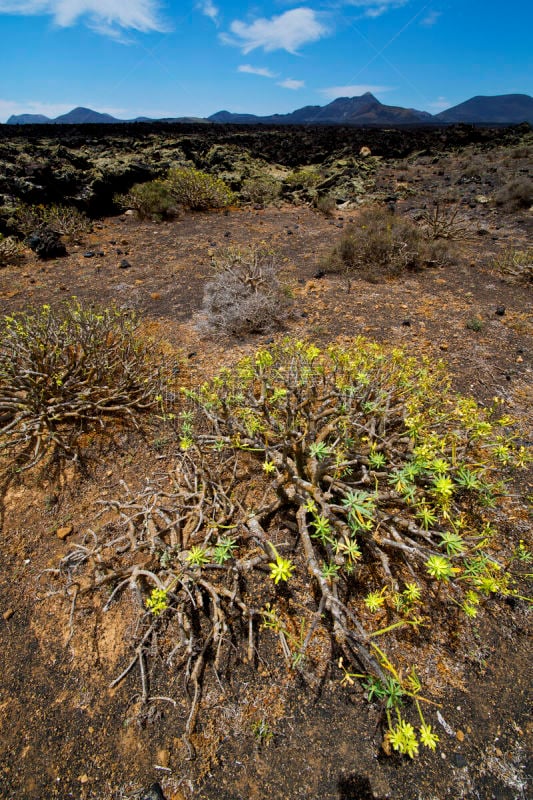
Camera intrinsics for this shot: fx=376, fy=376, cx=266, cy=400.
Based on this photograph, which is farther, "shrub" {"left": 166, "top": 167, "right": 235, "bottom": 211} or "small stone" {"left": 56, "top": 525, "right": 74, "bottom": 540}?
"shrub" {"left": 166, "top": 167, "right": 235, "bottom": 211}

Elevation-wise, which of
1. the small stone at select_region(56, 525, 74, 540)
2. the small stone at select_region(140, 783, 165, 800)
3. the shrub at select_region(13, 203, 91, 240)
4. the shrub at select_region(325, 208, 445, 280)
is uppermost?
the shrub at select_region(13, 203, 91, 240)

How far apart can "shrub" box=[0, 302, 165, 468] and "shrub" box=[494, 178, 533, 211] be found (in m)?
10.3

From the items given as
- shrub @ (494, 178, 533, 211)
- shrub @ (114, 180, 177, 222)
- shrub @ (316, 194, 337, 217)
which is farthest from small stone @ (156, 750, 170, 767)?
shrub @ (494, 178, 533, 211)

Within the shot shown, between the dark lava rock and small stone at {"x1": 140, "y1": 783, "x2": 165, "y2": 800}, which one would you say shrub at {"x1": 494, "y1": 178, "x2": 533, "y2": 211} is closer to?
the dark lava rock

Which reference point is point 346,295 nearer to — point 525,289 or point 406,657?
point 525,289

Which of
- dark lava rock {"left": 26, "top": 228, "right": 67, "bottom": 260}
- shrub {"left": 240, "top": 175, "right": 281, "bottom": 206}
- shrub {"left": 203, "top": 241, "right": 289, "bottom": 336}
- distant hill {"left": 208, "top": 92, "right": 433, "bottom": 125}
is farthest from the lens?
distant hill {"left": 208, "top": 92, "right": 433, "bottom": 125}

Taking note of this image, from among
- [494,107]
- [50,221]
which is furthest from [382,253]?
[494,107]

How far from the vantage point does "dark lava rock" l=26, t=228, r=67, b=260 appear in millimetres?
7152

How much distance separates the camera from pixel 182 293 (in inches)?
231

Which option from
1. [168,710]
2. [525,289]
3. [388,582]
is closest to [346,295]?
[525,289]

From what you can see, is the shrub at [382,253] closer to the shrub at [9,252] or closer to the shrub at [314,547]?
the shrub at [314,547]

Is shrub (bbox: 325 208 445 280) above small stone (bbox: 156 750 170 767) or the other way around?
above

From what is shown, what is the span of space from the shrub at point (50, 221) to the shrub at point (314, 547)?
758cm

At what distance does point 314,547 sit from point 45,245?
7.62 metres
